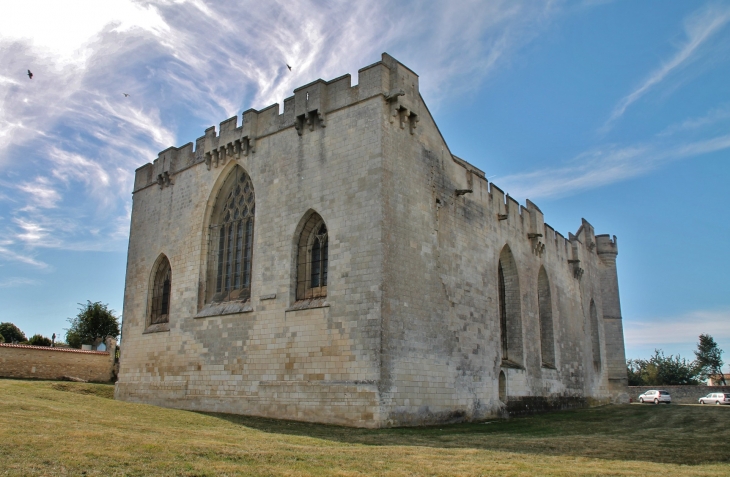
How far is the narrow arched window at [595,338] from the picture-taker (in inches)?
1212

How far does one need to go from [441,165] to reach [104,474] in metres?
13.6

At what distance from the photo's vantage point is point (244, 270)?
758 inches

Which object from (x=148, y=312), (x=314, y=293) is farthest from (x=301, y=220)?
(x=148, y=312)

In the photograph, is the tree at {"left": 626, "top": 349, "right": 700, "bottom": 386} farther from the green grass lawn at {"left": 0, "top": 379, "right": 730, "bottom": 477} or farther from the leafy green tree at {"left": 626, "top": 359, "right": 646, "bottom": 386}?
the green grass lawn at {"left": 0, "top": 379, "right": 730, "bottom": 477}

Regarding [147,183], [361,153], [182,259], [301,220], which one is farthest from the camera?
[147,183]

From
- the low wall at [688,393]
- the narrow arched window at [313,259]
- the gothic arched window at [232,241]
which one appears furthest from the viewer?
the low wall at [688,393]

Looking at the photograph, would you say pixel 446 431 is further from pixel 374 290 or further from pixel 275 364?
pixel 275 364

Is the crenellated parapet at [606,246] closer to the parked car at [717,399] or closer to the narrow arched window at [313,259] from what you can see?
Result: the parked car at [717,399]

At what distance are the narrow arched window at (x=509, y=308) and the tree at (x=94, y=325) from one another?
3196 cm

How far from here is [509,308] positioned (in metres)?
22.6

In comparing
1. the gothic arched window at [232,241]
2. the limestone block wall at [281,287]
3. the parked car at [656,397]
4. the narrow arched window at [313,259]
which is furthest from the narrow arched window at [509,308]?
the parked car at [656,397]

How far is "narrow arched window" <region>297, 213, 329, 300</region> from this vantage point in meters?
16.7

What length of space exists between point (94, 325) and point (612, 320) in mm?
35390

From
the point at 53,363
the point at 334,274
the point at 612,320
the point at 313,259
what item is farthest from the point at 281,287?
the point at 612,320
